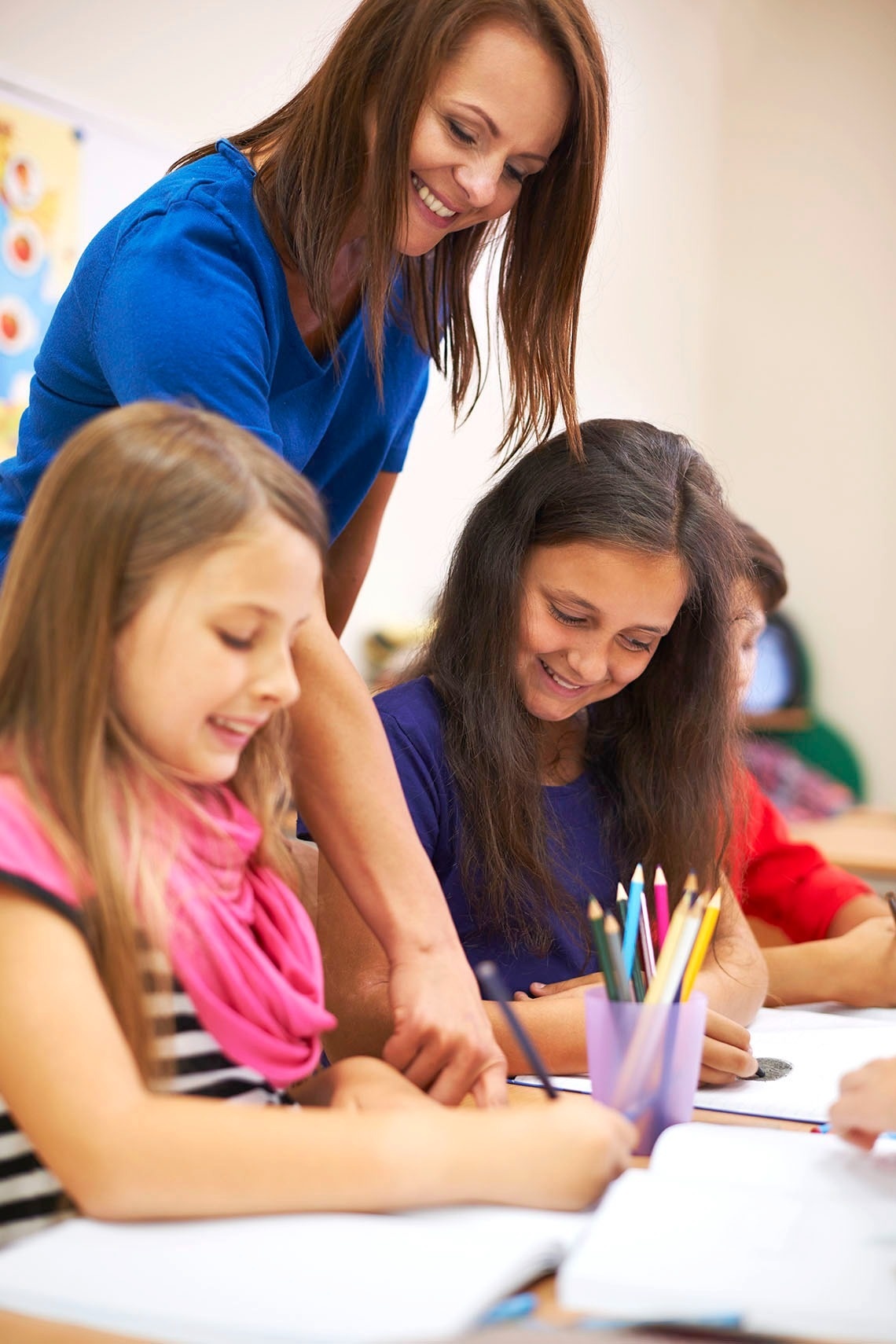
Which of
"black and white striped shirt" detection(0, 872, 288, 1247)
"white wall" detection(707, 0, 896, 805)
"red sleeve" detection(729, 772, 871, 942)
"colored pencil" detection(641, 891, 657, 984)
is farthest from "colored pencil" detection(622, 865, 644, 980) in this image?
"white wall" detection(707, 0, 896, 805)

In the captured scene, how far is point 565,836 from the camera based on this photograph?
4.24 ft

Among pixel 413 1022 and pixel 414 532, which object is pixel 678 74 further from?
pixel 413 1022

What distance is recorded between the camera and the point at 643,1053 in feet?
2.50

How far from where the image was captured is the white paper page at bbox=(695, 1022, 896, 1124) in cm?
90

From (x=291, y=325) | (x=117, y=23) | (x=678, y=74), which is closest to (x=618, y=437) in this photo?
(x=291, y=325)

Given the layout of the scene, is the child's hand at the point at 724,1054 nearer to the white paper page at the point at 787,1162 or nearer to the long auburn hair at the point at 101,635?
the white paper page at the point at 787,1162

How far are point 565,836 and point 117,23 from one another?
4.73ft

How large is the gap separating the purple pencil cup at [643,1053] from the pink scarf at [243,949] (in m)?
0.15

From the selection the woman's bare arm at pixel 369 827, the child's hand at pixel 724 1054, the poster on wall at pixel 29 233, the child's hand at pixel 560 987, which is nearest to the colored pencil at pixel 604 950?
the woman's bare arm at pixel 369 827

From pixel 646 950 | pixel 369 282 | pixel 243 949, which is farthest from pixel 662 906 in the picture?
pixel 369 282

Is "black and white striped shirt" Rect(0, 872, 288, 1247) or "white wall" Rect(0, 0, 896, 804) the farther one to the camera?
"white wall" Rect(0, 0, 896, 804)

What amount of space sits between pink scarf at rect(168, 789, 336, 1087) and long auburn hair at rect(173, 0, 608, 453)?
434 millimetres

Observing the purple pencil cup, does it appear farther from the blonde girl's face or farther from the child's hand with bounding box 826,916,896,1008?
the child's hand with bounding box 826,916,896,1008

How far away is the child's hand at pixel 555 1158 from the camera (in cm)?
64
